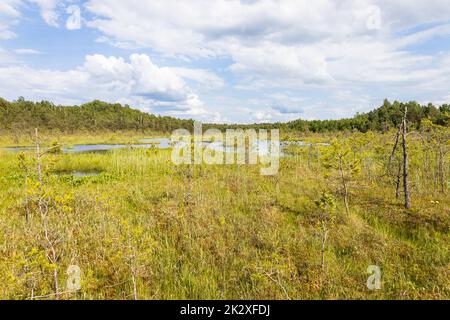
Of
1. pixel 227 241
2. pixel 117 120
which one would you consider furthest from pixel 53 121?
pixel 227 241

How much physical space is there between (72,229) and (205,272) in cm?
412

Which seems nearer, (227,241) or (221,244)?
(221,244)

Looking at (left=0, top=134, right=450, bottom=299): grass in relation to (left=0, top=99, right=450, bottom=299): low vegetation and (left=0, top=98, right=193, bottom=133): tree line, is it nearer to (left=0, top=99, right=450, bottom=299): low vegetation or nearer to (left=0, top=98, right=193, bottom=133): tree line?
(left=0, top=99, right=450, bottom=299): low vegetation

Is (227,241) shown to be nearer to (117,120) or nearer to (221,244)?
(221,244)

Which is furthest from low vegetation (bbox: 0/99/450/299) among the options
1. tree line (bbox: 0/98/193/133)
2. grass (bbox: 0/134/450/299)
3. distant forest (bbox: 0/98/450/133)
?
tree line (bbox: 0/98/193/133)

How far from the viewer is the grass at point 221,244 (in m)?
4.59

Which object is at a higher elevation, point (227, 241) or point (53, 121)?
point (53, 121)

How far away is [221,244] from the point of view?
20.9 ft

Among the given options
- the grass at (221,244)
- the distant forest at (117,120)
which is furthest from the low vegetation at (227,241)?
the distant forest at (117,120)

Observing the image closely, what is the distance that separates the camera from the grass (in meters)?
4.59

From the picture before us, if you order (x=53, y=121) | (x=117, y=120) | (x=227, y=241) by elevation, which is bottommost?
(x=227, y=241)

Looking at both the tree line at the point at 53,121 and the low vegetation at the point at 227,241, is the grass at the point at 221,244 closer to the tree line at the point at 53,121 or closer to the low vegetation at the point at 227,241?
the low vegetation at the point at 227,241
